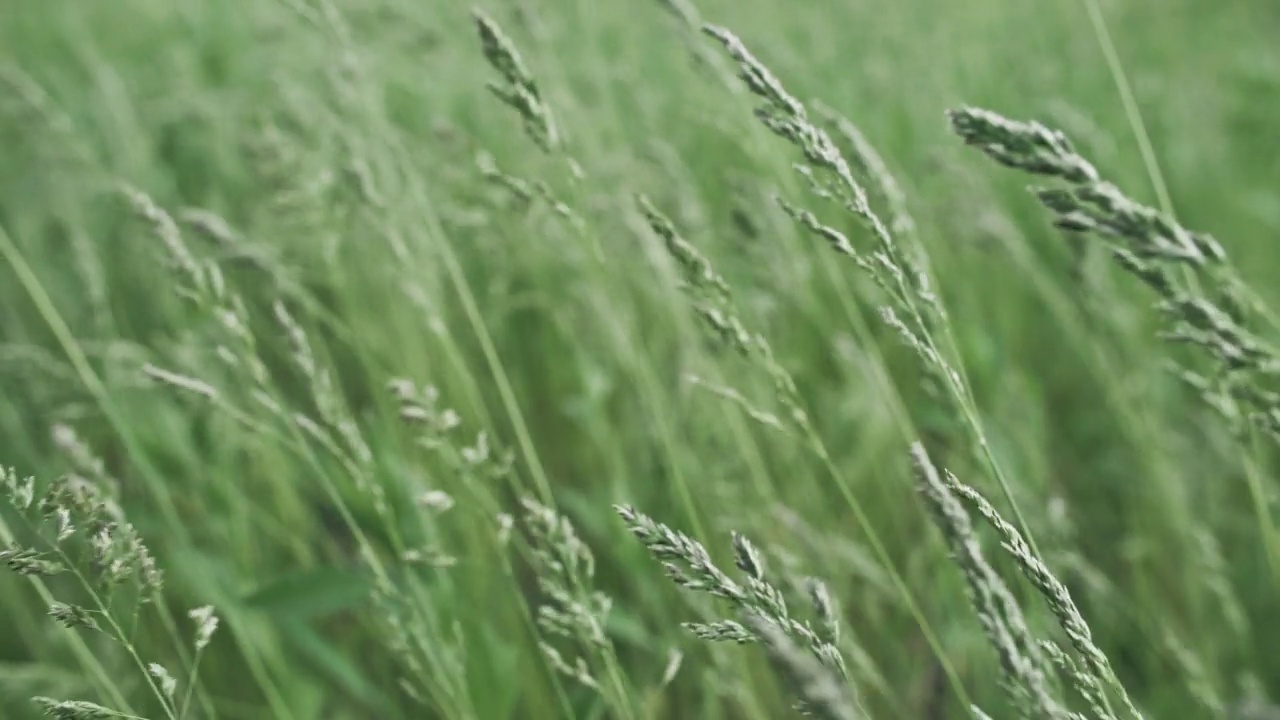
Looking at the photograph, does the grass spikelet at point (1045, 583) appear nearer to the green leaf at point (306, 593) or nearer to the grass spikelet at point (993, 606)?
the grass spikelet at point (993, 606)

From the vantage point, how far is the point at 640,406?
7.04 feet

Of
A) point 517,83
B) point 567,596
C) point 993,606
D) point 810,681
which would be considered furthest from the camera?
point 517,83

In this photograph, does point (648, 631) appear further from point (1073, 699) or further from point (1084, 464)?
point (1084, 464)

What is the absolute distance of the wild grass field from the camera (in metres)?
0.91

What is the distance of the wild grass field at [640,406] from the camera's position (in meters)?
0.91

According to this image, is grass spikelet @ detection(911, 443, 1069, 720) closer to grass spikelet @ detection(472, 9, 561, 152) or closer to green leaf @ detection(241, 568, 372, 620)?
grass spikelet @ detection(472, 9, 561, 152)

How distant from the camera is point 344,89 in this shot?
1855 millimetres

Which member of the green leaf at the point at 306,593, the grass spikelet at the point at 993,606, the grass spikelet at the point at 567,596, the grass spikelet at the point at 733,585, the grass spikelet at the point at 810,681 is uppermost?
the grass spikelet at the point at 993,606

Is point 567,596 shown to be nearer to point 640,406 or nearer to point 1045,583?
point 1045,583

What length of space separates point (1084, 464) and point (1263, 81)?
2197 mm

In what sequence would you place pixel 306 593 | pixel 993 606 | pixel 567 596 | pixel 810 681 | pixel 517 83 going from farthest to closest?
pixel 306 593, pixel 517 83, pixel 567 596, pixel 993 606, pixel 810 681

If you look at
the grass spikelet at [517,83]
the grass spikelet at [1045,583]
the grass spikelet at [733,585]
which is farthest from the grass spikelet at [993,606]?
the grass spikelet at [517,83]

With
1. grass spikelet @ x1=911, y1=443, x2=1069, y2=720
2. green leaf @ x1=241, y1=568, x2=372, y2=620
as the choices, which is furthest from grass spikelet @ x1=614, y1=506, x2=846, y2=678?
green leaf @ x1=241, y1=568, x2=372, y2=620

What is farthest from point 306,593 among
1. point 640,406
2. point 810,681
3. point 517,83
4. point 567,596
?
point 810,681
